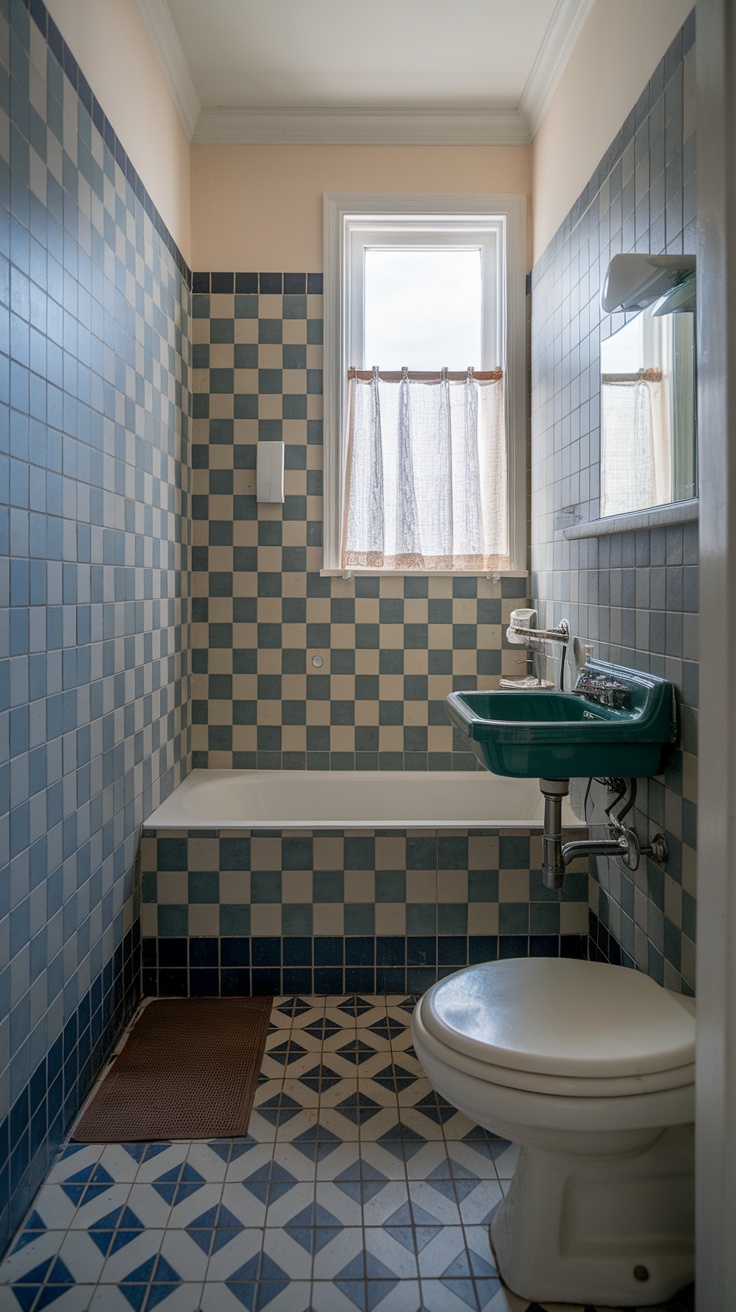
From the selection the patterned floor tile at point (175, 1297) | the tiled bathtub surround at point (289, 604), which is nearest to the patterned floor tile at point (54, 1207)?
the patterned floor tile at point (175, 1297)

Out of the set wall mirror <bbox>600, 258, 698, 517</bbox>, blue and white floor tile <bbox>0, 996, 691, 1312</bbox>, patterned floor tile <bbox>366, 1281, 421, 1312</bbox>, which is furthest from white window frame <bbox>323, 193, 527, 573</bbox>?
patterned floor tile <bbox>366, 1281, 421, 1312</bbox>

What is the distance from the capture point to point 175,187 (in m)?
2.99

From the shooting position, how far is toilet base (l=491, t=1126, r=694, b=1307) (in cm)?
146

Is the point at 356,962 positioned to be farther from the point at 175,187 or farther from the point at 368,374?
the point at 175,187

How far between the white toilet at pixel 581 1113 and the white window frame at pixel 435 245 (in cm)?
196

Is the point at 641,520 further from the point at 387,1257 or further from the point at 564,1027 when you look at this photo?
the point at 387,1257

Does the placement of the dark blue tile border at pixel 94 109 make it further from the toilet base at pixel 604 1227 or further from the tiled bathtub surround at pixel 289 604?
the toilet base at pixel 604 1227

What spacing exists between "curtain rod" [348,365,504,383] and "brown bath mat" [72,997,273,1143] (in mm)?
2118

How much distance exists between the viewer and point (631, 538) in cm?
205

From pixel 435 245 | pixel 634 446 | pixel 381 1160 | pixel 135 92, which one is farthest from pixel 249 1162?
pixel 435 245

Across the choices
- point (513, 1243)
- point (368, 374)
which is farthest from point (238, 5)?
point (513, 1243)

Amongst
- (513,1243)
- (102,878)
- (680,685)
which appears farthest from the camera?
(102,878)

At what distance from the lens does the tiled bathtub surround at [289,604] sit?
3223mm

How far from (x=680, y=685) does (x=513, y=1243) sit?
102 cm
